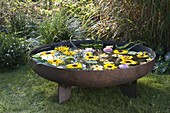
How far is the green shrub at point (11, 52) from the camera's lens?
373cm

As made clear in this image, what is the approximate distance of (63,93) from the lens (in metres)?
2.80

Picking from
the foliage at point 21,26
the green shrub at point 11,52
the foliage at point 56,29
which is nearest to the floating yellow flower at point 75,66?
the green shrub at point 11,52

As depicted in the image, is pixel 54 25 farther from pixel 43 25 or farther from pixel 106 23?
pixel 106 23

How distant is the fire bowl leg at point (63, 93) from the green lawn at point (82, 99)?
49 millimetres

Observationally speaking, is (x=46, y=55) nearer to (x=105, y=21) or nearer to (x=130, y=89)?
(x=130, y=89)

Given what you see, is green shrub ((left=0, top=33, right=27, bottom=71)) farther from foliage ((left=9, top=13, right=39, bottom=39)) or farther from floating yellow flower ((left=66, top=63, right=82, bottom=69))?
floating yellow flower ((left=66, top=63, right=82, bottom=69))

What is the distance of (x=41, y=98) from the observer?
295 cm

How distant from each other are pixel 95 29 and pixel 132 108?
1722 mm

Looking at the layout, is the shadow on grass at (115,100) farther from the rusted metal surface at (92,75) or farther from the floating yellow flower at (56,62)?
the floating yellow flower at (56,62)

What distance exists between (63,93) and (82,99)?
219mm

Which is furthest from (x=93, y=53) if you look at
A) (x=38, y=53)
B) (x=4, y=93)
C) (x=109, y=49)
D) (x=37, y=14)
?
(x=37, y=14)

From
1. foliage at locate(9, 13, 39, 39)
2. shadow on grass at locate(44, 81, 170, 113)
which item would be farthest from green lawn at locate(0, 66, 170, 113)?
foliage at locate(9, 13, 39, 39)

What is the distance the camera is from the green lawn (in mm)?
2709

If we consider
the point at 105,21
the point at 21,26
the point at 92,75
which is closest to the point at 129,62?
the point at 92,75
